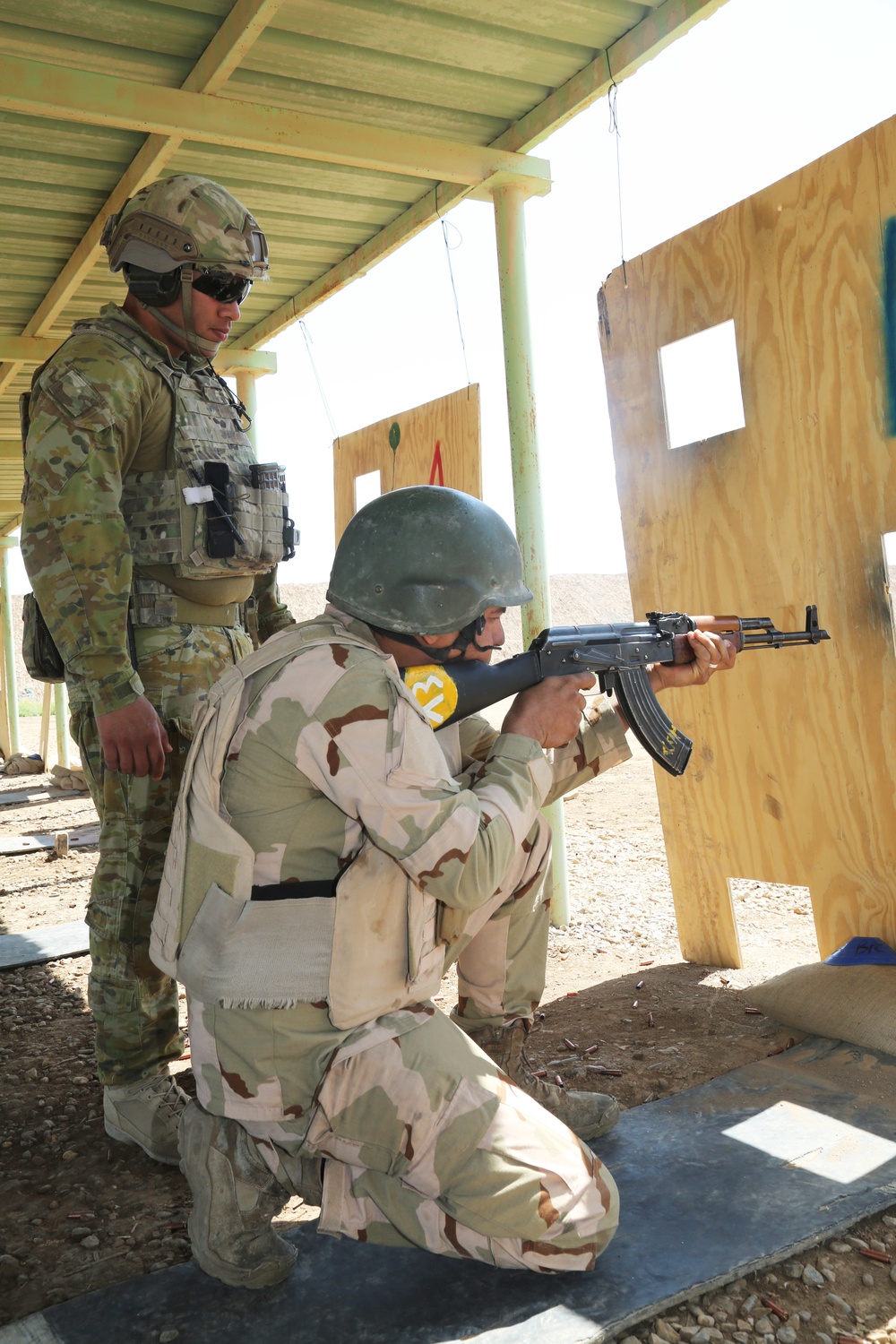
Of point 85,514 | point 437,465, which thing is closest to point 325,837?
point 85,514

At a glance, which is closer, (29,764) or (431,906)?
(431,906)

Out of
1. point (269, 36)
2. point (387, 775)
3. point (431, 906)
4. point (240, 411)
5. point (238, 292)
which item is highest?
point (269, 36)

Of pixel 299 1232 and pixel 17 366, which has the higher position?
pixel 17 366

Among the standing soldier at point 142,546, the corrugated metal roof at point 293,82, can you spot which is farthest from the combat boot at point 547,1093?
the corrugated metal roof at point 293,82

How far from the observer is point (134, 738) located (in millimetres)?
2439

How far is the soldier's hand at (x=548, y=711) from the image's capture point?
223 cm

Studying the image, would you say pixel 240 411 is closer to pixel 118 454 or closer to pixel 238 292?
pixel 238 292

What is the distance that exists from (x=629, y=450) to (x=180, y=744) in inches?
77.9

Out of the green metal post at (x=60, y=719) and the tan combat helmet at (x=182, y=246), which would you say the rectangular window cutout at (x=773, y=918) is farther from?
the green metal post at (x=60, y=719)

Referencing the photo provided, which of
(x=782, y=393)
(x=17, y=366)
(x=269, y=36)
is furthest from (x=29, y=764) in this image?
(x=782, y=393)

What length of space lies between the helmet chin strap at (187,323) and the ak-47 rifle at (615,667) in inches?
44.6

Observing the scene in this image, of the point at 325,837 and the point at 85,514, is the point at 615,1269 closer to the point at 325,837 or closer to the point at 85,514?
the point at 325,837

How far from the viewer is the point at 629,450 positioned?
12.2 ft

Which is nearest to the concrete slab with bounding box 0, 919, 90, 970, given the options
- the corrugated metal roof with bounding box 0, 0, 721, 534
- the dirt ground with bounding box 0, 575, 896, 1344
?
the dirt ground with bounding box 0, 575, 896, 1344
